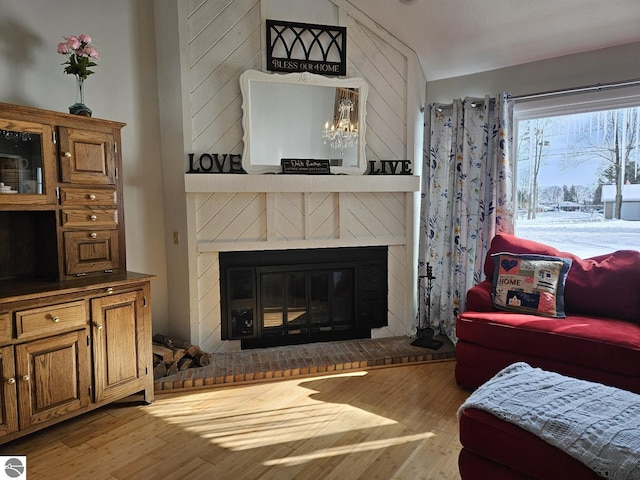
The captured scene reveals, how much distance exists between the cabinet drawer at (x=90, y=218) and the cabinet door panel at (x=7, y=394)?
2.63 ft

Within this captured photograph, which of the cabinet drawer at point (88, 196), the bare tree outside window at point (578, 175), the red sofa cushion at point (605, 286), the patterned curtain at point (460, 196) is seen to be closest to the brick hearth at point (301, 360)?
the patterned curtain at point (460, 196)

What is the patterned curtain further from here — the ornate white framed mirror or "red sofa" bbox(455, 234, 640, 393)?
the ornate white framed mirror

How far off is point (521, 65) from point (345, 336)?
2796 millimetres

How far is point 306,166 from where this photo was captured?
3.46 metres

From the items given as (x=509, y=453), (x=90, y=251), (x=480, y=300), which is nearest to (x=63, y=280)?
(x=90, y=251)

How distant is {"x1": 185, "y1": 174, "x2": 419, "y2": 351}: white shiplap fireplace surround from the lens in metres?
3.35

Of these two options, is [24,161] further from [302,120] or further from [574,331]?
[574,331]

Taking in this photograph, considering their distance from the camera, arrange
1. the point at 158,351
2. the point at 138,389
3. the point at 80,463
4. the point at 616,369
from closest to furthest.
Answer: the point at 80,463 → the point at 616,369 → the point at 138,389 → the point at 158,351

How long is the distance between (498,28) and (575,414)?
115 inches

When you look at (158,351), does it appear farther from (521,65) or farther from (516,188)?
(521,65)

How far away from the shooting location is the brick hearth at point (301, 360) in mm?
3018

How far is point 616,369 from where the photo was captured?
7.73 feet

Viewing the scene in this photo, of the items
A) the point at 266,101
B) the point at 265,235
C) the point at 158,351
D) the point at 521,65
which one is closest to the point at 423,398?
the point at 265,235

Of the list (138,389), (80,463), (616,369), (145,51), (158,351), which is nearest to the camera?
(80,463)
